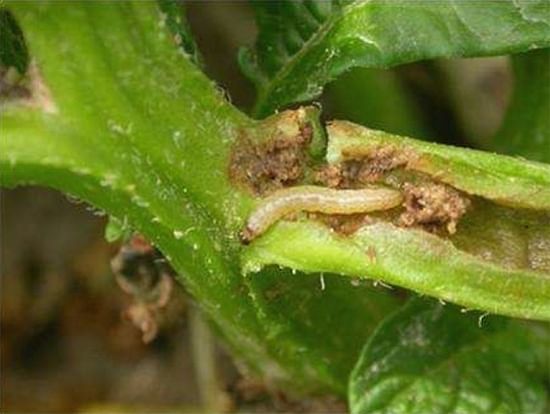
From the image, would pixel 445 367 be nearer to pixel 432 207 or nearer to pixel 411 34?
pixel 432 207

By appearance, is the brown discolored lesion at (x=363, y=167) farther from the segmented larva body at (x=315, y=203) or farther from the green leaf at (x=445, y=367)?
the green leaf at (x=445, y=367)

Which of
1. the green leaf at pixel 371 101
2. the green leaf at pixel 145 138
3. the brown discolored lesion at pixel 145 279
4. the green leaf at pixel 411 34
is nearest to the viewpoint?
the green leaf at pixel 145 138

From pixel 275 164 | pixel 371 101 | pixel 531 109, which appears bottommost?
pixel 371 101

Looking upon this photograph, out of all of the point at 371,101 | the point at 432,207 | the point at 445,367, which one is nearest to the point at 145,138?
the point at 432,207

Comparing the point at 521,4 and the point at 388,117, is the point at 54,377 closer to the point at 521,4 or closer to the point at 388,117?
the point at 388,117

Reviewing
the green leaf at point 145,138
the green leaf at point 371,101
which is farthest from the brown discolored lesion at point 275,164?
the green leaf at point 371,101

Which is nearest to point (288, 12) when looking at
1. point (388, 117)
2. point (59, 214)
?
point (388, 117)

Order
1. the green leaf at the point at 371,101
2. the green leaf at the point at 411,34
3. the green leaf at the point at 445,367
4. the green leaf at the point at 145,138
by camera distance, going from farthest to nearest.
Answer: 1. the green leaf at the point at 371,101
2. the green leaf at the point at 445,367
3. the green leaf at the point at 411,34
4. the green leaf at the point at 145,138
